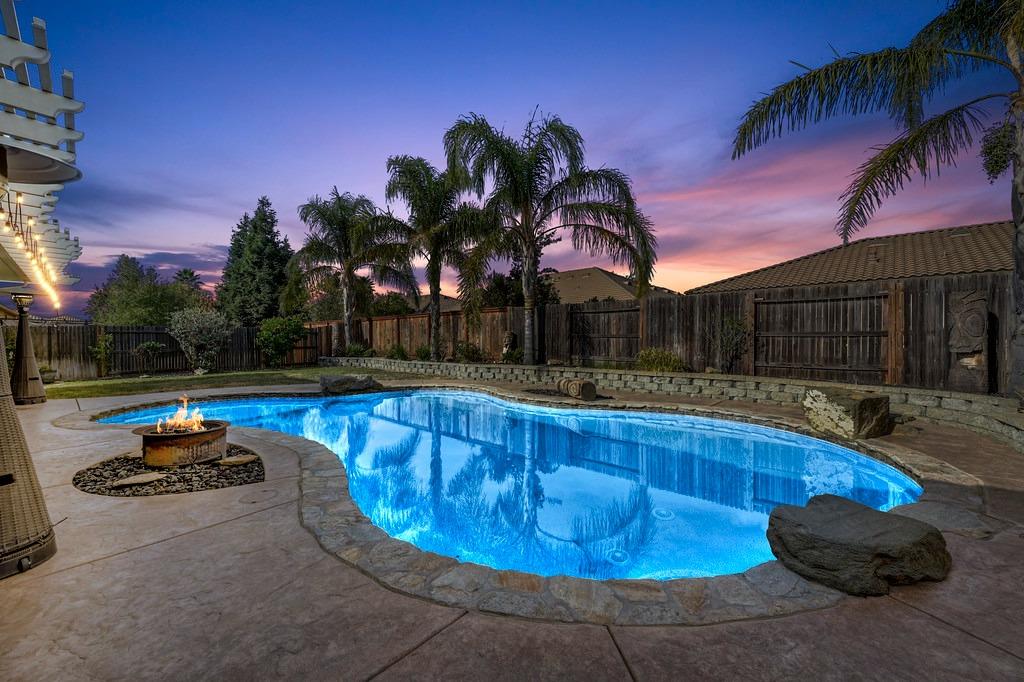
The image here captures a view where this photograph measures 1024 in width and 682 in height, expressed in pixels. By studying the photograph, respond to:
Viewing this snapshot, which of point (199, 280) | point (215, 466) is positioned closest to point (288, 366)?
point (215, 466)

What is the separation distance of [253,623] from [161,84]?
35.7ft

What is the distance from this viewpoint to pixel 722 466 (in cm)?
612

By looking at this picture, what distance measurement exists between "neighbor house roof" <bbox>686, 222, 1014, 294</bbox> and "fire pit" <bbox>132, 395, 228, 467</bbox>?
12.7 m

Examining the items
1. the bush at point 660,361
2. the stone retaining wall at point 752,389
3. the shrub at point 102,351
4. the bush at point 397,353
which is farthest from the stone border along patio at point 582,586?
the shrub at point 102,351

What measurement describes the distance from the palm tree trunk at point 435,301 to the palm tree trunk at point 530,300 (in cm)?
385

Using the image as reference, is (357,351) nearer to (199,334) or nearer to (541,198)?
(199,334)

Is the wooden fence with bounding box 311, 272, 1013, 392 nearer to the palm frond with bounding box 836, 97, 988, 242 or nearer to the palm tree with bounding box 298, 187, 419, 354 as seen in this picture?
the palm frond with bounding box 836, 97, 988, 242

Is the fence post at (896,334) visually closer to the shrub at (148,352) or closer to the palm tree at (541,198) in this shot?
the palm tree at (541,198)

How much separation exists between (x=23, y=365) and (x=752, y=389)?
1503 centimetres

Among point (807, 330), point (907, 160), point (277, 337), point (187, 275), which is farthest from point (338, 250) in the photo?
point (187, 275)

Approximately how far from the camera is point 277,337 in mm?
18266

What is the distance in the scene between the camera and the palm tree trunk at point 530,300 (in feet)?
40.8

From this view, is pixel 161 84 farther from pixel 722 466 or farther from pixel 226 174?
pixel 722 466

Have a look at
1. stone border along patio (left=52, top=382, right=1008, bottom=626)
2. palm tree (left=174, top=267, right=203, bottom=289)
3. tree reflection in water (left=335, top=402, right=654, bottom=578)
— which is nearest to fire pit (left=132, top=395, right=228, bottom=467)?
tree reflection in water (left=335, top=402, right=654, bottom=578)
